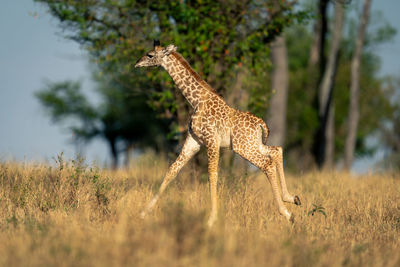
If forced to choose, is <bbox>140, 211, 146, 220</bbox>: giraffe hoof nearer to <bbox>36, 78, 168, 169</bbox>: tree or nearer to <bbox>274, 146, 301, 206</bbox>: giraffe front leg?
<bbox>274, 146, 301, 206</bbox>: giraffe front leg

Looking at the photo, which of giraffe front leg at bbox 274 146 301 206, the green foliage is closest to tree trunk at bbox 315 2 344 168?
the green foliage

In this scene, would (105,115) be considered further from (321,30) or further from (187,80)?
(187,80)

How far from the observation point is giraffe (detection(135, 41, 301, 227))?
7.96m

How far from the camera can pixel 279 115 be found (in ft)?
67.4

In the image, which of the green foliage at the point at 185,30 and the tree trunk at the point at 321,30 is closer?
the green foliage at the point at 185,30

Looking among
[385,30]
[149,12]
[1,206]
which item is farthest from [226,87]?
[385,30]

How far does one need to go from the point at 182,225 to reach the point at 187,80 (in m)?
3.70

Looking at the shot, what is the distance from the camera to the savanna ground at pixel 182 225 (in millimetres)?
4965

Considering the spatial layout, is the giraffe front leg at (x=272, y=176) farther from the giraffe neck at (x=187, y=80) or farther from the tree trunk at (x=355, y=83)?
the tree trunk at (x=355, y=83)

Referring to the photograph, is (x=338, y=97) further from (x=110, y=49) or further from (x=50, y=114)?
(x=110, y=49)

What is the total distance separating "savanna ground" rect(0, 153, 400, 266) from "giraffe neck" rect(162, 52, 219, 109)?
184 cm

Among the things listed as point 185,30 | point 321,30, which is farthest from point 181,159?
point 321,30

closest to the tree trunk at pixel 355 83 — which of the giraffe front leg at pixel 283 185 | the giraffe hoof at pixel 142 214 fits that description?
the giraffe front leg at pixel 283 185

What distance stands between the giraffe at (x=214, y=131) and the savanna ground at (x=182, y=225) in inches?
21.8
